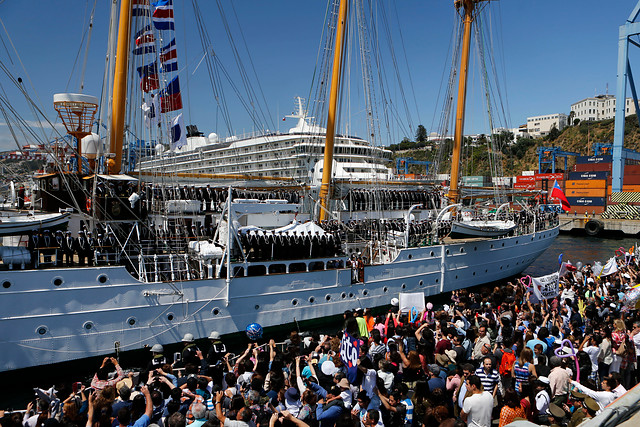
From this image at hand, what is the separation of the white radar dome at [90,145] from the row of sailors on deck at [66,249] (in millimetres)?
4481

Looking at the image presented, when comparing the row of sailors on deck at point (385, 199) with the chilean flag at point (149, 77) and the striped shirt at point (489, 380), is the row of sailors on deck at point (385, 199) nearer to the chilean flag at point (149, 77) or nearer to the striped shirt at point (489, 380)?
the chilean flag at point (149, 77)

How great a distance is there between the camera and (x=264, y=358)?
7.40m

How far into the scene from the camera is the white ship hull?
10.6 metres

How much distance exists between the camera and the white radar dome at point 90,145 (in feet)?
49.6

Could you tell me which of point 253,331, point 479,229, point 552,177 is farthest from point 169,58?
point 552,177

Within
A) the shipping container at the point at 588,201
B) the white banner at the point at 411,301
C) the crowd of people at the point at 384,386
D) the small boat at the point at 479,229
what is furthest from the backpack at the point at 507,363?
the shipping container at the point at 588,201

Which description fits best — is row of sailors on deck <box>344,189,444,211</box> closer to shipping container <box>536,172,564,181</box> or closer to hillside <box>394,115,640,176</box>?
shipping container <box>536,172,564,181</box>

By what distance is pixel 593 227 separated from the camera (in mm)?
45562

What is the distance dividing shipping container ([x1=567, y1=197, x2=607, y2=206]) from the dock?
228 inches

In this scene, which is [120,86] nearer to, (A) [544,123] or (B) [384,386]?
(B) [384,386]

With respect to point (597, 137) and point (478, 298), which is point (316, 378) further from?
point (597, 137)

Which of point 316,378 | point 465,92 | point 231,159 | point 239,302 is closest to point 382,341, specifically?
point 316,378

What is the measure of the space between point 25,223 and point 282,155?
29.7 meters

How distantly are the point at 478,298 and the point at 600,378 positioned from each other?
6200 mm
